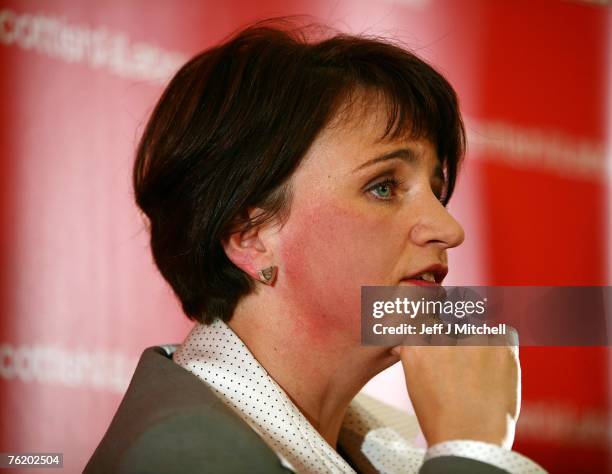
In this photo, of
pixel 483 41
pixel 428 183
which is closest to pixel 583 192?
pixel 483 41

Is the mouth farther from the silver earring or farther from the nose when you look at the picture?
the silver earring

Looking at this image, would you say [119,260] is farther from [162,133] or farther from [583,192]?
[583,192]

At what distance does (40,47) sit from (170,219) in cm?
64

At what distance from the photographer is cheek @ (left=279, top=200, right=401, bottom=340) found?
101 centimetres

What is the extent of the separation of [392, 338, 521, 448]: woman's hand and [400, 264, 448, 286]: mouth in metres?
0.08

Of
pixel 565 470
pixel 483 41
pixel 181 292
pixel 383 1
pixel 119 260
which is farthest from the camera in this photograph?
pixel 483 41

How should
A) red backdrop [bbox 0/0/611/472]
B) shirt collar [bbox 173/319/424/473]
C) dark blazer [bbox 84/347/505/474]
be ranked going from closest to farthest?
dark blazer [bbox 84/347/505/474] → shirt collar [bbox 173/319/424/473] → red backdrop [bbox 0/0/611/472]

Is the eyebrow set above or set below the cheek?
above

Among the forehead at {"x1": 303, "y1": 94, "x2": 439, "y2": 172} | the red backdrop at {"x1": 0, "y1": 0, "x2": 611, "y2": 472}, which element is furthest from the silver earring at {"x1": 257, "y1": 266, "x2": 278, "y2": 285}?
the red backdrop at {"x1": 0, "y1": 0, "x2": 611, "y2": 472}

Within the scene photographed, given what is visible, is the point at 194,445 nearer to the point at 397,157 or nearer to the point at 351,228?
the point at 351,228

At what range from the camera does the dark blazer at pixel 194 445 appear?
809 millimetres

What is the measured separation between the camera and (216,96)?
1.06 meters

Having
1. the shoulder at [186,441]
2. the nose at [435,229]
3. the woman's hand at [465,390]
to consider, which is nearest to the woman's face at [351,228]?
the nose at [435,229]

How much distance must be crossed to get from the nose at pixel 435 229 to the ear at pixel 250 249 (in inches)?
7.2
